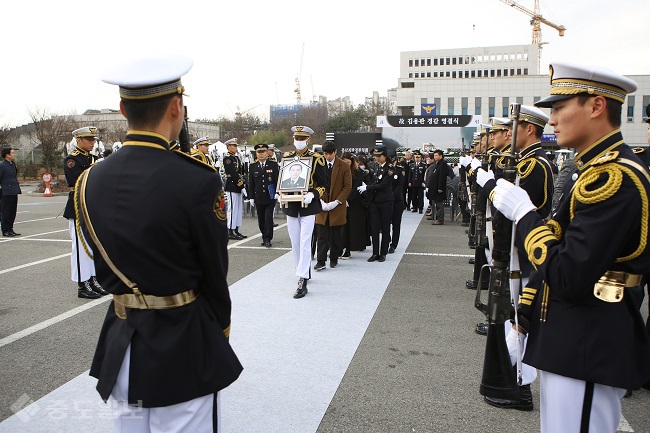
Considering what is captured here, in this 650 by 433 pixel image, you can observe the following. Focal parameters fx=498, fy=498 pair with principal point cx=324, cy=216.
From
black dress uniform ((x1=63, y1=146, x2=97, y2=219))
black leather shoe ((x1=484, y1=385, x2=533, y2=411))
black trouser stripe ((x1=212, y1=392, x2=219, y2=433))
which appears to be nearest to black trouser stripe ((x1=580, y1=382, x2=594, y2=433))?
black trouser stripe ((x1=212, y1=392, x2=219, y2=433))

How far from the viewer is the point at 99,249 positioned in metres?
2.01

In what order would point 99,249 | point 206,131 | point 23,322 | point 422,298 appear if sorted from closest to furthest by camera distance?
point 99,249
point 23,322
point 422,298
point 206,131

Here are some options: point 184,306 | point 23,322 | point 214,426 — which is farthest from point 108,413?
point 23,322

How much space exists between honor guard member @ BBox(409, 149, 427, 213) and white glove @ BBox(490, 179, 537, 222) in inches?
557

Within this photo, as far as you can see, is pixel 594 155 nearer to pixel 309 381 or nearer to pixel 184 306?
pixel 184 306

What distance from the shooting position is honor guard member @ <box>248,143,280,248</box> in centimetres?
1060

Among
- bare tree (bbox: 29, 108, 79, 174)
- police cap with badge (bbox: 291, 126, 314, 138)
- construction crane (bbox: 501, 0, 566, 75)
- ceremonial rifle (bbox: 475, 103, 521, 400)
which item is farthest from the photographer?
construction crane (bbox: 501, 0, 566, 75)

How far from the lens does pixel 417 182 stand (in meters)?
16.6

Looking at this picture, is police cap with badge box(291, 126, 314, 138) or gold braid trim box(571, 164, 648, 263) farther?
police cap with badge box(291, 126, 314, 138)

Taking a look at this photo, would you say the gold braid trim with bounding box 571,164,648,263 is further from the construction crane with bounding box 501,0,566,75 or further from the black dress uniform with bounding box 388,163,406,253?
the construction crane with bounding box 501,0,566,75

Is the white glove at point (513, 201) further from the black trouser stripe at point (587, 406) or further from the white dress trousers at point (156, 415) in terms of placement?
the white dress trousers at point (156, 415)

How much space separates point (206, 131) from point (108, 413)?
5265 centimetres

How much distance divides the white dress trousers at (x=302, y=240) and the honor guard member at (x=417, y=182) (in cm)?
1011

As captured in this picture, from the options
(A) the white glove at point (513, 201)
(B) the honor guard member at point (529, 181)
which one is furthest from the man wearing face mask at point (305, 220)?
(A) the white glove at point (513, 201)
